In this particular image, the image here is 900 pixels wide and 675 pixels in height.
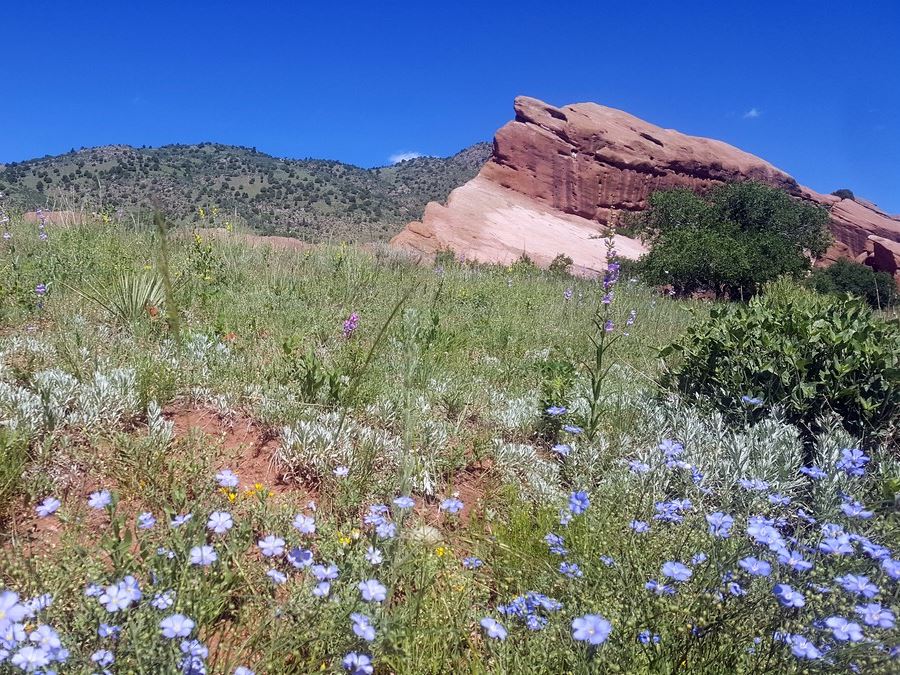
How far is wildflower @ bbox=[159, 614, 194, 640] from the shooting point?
1.23m

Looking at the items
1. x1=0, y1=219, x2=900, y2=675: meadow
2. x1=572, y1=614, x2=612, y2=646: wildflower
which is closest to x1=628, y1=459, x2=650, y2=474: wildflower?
x1=0, y1=219, x2=900, y2=675: meadow

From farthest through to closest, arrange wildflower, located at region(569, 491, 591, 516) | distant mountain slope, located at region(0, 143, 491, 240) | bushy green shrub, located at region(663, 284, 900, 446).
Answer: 1. distant mountain slope, located at region(0, 143, 491, 240)
2. bushy green shrub, located at region(663, 284, 900, 446)
3. wildflower, located at region(569, 491, 591, 516)

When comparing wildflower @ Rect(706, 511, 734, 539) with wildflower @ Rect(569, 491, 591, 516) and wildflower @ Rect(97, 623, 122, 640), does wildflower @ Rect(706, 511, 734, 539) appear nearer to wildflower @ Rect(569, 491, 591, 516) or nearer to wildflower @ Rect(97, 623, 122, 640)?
wildflower @ Rect(569, 491, 591, 516)

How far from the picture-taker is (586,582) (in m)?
1.74

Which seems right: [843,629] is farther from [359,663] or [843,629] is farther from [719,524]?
[359,663]

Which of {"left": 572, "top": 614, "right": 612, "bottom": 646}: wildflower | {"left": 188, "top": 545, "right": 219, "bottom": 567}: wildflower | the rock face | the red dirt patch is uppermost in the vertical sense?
the rock face

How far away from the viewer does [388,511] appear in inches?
92.3

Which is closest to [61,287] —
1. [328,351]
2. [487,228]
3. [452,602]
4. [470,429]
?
[328,351]

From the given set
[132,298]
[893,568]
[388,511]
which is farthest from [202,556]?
[132,298]

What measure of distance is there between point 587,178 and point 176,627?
4502cm

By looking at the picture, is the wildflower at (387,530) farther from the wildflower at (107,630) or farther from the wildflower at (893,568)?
the wildflower at (893,568)

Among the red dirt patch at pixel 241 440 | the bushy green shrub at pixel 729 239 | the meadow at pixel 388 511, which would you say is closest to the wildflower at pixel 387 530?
the meadow at pixel 388 511

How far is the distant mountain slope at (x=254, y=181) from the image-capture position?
35.5m

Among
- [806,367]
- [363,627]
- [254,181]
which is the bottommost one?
[363,627]
